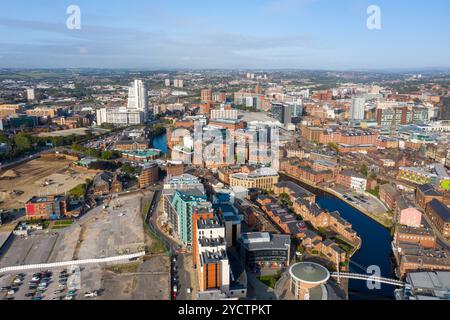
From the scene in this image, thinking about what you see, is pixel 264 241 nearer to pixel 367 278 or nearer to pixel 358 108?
pixel 367 278

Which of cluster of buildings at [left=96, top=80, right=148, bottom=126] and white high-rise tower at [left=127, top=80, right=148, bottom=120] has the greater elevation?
white high-rise tower at [left=127, top=80, right=148, bottom=120]

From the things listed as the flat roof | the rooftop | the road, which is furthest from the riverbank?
the road

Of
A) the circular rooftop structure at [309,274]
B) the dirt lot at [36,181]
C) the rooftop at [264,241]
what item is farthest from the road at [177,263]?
the dirt lot at [36,181]

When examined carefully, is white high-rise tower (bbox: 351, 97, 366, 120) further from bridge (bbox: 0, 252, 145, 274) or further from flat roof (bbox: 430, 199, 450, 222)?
bridge (bbox: 0, 252, 145, 274)

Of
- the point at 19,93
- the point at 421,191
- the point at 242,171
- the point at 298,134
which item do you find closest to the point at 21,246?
the point at 242,171

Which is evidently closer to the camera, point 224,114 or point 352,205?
point 352,205

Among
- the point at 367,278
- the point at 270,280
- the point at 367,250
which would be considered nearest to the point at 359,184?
the point at 367,250
